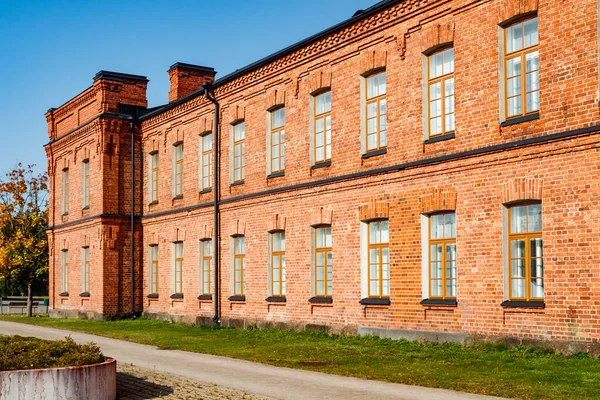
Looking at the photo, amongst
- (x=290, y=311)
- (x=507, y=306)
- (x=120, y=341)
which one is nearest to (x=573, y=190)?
(x=507, y=306)

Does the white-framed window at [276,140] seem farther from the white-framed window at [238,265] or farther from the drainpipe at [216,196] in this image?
the drainpipe at [216,196]

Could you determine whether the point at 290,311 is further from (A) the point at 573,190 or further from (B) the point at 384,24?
(A) the point at 573,190

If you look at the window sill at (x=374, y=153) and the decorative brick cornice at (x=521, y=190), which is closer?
the decorative brick cornice at (x=521, y=190)

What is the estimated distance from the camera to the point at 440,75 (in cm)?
1784

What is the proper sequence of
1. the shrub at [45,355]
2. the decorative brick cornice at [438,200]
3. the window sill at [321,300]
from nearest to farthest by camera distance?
1. the shrub at [45,355]
2. the decorative brick cornice at [438,200]
3. the window sill at [321,300]

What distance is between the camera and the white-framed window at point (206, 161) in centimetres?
2739

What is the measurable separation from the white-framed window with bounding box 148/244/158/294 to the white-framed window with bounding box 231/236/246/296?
21.7 feet

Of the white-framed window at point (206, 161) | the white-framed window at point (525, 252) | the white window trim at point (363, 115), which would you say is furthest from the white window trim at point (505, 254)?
the white-framed window at point (206, 161)

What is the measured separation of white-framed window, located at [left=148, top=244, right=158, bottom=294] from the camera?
3130 cm

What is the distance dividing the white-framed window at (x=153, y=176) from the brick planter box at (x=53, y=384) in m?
21.2

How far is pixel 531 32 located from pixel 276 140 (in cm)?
965

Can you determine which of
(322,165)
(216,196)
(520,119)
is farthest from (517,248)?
(216,196)

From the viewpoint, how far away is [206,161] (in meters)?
27.7

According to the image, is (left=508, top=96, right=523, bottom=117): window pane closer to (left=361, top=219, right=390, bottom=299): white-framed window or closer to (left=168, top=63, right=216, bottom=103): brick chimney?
(left=361, top=219, right=390, bottom=299): white-framed window
